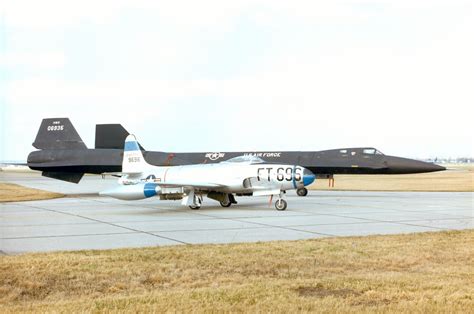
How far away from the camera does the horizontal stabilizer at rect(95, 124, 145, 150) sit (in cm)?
3200

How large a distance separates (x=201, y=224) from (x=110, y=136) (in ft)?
64.7

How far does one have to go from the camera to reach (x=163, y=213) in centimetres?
1683

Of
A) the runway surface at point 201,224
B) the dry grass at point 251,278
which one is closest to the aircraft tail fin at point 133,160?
the runway surface at point 201,224

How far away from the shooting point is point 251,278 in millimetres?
7047

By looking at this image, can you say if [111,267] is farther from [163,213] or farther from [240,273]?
[163,213]

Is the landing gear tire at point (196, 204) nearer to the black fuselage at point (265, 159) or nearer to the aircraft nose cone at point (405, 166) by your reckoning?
the black fuselage at point (265, 159)

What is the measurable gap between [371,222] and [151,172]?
26.8ft

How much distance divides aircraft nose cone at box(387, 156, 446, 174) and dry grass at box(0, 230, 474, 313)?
54.7 ft

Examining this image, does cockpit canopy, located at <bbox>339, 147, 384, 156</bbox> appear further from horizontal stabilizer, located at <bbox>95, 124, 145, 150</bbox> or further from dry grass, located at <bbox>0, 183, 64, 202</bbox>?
dry grass, located at <bbox>0, 183, 64, 202</bbox>

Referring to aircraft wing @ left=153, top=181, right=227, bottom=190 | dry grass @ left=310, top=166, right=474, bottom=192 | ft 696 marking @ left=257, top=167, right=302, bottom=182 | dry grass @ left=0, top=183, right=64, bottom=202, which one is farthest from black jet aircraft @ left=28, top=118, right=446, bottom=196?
aircraft wing @ left=153, top=181, right=227, bottom=190

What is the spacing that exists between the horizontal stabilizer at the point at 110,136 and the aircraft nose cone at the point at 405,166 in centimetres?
1347

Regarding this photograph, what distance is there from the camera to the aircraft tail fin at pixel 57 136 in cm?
3108

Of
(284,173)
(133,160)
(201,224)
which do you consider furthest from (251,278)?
(133,160)

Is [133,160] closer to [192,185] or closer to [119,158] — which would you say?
[192,185]
